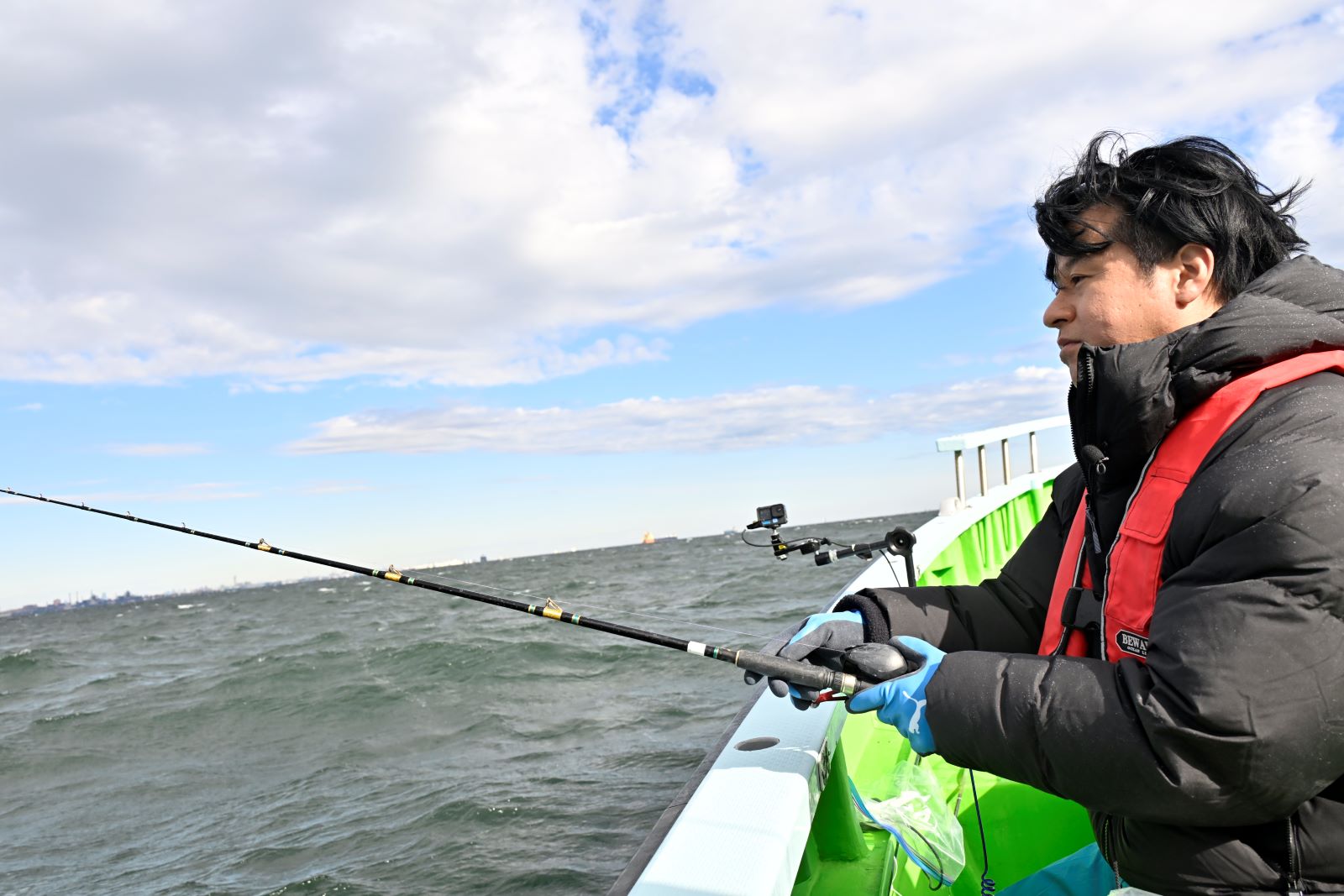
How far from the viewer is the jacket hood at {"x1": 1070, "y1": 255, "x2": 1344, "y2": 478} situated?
139cm

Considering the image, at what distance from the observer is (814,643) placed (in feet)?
7.30

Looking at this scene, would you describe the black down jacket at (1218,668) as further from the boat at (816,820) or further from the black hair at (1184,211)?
the boat at (816,820)

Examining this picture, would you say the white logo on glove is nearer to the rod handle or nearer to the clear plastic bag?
the rod handle

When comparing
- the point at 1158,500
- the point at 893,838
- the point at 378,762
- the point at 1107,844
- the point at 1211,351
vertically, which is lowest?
the point at 378,762

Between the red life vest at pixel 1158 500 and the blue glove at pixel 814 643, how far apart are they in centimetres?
63

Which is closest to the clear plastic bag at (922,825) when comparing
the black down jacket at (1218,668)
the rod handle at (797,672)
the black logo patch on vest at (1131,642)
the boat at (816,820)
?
the boat at (816,820)

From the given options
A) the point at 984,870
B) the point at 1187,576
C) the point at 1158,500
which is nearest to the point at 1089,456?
the point at 1158,500

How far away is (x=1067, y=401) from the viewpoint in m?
1.70

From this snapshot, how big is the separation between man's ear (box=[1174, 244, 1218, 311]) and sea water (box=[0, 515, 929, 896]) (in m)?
4.07

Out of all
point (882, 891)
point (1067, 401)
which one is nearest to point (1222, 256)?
point (1067, 401)

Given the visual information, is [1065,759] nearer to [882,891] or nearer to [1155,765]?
[1155,765]

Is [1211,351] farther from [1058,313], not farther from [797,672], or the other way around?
[797,672]

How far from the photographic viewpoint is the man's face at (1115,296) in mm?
1660

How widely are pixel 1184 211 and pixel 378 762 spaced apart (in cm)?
747
